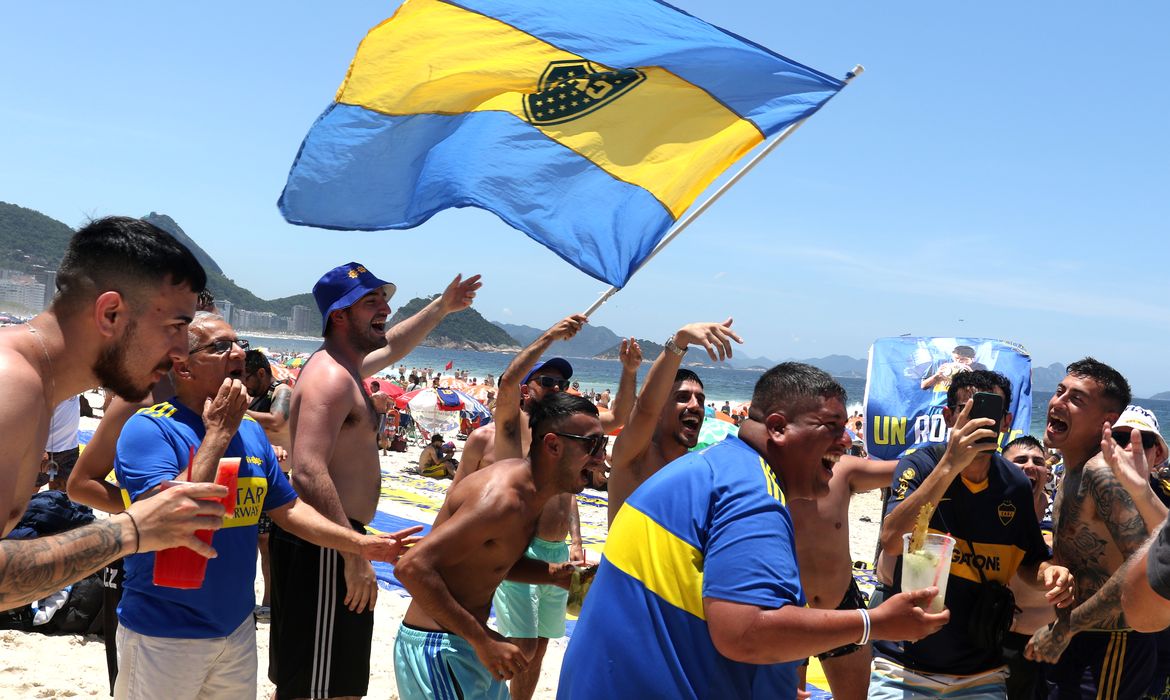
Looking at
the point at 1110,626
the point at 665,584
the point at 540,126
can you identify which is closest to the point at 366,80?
the point at 540,126

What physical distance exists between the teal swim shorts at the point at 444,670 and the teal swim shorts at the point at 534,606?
4.28ft

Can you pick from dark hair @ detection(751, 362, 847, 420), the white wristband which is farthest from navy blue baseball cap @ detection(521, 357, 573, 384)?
the white wristband

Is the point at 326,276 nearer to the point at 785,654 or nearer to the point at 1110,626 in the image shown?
the point at 785,654

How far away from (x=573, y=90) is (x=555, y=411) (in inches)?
84.2

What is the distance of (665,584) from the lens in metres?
2.44

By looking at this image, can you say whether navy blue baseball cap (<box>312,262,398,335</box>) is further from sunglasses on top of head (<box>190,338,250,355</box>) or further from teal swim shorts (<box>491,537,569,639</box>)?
teal swim shorts (<box>491,537,569,639</box>)

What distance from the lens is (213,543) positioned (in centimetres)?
338

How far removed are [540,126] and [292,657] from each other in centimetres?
294

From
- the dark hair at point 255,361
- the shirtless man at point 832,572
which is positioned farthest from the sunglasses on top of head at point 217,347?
the dark hair at point 255,361

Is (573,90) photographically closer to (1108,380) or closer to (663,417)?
(663,417)

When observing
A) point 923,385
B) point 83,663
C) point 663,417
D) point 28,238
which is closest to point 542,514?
point 663,417

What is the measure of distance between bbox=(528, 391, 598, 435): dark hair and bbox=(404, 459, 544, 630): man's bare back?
157 millimetres

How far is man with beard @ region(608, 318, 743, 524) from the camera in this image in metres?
4.50

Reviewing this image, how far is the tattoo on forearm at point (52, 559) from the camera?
197cm
